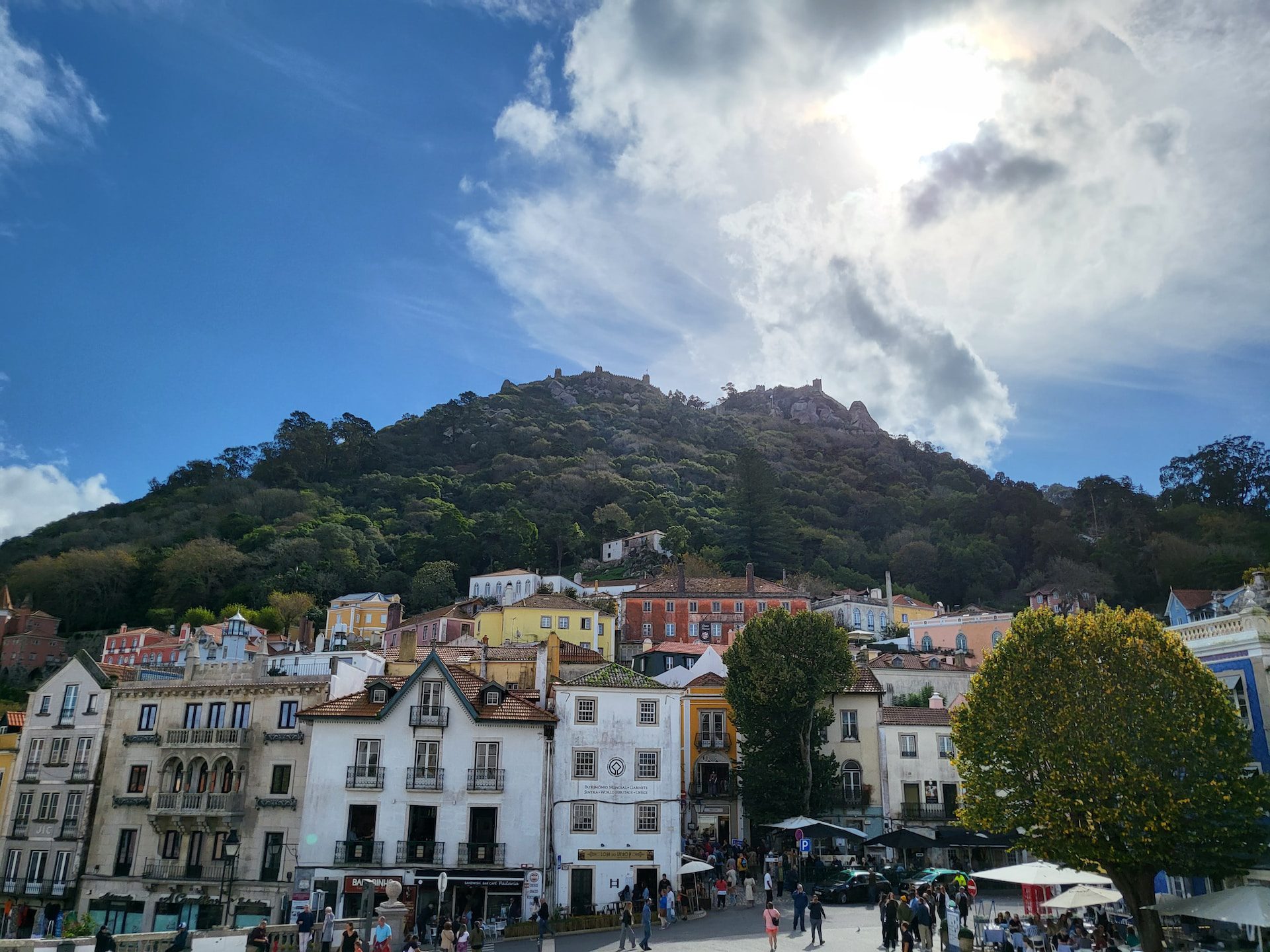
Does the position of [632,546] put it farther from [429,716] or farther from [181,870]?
[181,870]

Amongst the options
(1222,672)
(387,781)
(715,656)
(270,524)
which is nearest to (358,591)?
(270,524)

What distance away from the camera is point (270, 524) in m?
111

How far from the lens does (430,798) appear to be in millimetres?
36094

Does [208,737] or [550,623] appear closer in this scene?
[208,737]

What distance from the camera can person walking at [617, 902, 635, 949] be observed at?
2691 centimetres

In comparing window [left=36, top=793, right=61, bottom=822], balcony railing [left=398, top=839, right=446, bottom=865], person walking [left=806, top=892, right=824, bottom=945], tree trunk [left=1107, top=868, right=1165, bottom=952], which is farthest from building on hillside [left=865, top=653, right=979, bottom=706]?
window [left=36, top=793, right=61, bottom=822]

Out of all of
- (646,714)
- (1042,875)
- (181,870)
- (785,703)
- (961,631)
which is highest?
(961,631)

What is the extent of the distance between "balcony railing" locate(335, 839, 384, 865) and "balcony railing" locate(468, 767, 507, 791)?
3838 millimetres

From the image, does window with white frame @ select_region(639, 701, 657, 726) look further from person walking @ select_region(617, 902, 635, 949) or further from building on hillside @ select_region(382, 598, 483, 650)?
building on hillside @ select_region(382, 598, 483, 650)

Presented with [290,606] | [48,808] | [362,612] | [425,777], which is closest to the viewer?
[425,777]

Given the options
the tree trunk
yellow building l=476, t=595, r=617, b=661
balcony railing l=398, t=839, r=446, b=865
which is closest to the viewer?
the tree trunk

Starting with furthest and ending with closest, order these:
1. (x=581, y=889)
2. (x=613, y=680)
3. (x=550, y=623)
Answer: (x=550, y=623), (x=613, y=680), (x=581, y=889)

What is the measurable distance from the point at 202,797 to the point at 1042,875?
100 ft

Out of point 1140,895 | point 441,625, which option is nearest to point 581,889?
point 1140,895
